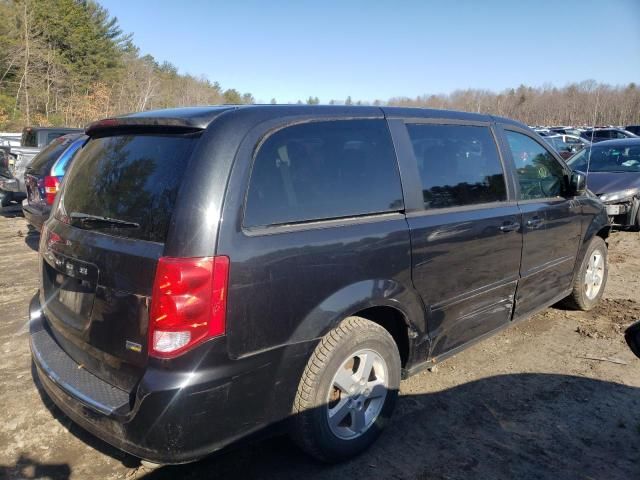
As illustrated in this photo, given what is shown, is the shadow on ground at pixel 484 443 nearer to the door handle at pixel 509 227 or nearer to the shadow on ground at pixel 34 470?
the shadow on ground at pixel 34 470

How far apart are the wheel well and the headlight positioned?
665 centimetres

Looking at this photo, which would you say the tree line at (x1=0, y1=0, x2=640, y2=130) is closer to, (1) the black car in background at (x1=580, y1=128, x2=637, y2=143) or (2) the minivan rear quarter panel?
(1) the black car in background at (x1=580, y1=128, x2=637, y2=143)

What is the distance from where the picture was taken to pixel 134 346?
2.15 m

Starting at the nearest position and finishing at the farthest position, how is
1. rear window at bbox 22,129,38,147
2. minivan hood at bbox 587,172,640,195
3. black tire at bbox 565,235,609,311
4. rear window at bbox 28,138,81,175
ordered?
1. black tire at bbox 565,235,609,311
2. rear window at bbox 28,138,81,175
3. minivan hood at bbox 587,172,640,195
4. rear window at bbox 22,129,38,147

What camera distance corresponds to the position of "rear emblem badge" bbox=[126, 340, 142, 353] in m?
2.13

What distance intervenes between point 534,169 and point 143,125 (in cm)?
315

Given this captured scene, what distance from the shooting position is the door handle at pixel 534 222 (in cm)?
379

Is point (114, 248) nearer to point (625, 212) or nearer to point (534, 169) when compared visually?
point (534, 169)

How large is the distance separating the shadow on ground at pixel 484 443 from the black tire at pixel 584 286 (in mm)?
1412

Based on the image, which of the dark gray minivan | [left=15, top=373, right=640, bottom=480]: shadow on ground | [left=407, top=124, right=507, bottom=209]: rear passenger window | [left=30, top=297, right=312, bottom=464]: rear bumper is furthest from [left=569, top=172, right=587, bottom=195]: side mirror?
[left=30, top=297, right=312, bottom=464]: rear bumper

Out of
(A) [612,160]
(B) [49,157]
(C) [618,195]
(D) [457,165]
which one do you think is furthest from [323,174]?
(A) [612,160]

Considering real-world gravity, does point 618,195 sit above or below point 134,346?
above

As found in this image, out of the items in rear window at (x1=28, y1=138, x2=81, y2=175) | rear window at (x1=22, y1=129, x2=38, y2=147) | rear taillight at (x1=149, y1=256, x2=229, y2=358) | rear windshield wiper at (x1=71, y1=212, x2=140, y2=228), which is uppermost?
rear window at (x1=22, y1=129, x2=38, y2=147)

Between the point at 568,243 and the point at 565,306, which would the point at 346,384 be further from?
the point at 565,306
